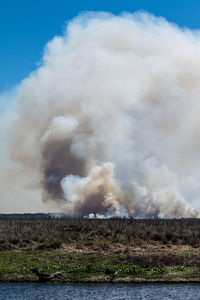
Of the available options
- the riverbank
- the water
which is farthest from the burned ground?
the water

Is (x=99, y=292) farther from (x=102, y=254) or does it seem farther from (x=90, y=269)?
(x=102, y=254)

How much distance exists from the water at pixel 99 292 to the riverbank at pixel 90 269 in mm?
1646

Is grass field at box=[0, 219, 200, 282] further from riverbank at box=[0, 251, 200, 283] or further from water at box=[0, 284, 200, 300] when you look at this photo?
water at box=[0, 284, 200, 300]

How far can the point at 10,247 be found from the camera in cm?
5041

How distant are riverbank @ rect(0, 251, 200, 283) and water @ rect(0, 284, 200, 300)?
64.8 inches

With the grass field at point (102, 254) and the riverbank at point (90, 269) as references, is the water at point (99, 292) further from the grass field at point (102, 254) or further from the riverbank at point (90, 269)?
the grass field at point (102, 254)

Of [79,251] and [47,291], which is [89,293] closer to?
[47,291]

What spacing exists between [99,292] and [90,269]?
7.18m

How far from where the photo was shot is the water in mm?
28641

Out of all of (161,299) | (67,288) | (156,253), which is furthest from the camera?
(156,253)

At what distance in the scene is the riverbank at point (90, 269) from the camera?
34844mm

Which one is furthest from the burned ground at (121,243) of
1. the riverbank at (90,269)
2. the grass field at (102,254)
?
the riverbank at (90,269)

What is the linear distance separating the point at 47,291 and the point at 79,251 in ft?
61.6

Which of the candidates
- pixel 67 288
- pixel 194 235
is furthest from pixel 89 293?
pixel 194 235
